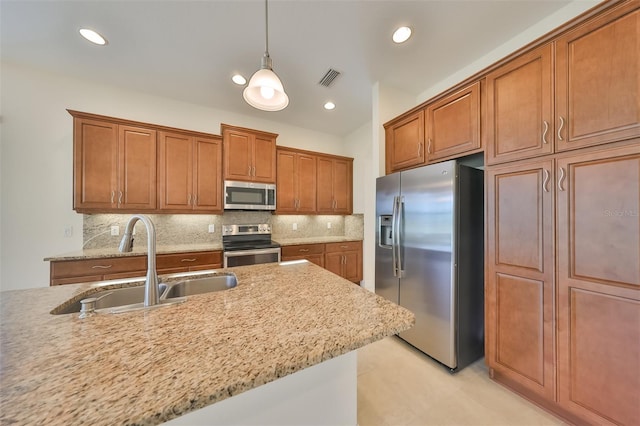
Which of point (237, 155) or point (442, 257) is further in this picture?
point (237, 155)

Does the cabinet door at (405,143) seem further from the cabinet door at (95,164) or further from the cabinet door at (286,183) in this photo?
the cabinet door at (95,164)

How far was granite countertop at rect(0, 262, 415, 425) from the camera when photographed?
468 mm

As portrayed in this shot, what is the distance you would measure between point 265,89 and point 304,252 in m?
2.39

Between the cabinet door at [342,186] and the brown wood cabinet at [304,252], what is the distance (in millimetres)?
854

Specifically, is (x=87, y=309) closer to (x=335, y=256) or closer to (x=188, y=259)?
(x=188, y=259)

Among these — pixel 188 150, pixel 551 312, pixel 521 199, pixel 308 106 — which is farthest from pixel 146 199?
pixel 551 312

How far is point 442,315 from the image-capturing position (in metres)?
1.87

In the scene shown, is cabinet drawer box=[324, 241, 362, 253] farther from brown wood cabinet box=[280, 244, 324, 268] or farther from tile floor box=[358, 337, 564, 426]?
tile floor box=[358, 337, 564, 426]

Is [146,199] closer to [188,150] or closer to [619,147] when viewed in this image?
[188,150]

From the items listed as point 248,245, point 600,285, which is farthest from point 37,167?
point 600,285

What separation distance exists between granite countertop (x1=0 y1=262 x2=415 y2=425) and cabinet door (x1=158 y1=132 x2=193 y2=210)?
6.10 feet

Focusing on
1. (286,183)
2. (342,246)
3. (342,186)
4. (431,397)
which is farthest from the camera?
(342,186)

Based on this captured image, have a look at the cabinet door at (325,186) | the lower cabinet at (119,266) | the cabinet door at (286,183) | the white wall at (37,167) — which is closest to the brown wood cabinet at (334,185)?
the cabinet door at (325,186)

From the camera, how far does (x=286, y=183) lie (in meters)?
3.58
